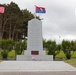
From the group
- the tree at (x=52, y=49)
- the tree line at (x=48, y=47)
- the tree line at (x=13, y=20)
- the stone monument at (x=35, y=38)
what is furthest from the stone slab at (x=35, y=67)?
the tree line at (x=13, y=20)

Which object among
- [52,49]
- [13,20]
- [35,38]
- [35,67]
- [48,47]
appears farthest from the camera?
[13,20]

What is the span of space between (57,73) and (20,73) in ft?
5.77

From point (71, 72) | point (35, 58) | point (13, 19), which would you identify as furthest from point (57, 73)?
point (13, 19)

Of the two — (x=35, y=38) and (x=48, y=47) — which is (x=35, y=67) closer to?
(x=35, y=38)

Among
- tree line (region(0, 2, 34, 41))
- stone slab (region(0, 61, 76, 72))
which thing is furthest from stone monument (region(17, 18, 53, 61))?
tree line (region(0, 2, 34, 41))

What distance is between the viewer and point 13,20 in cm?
6009

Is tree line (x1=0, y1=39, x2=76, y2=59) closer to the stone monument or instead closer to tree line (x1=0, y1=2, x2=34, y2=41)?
the stone monument

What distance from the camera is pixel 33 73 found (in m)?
11.9

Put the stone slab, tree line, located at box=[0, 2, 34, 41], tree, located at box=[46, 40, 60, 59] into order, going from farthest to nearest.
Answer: tree line, located at box=[0, 2, 34, 41]
tree, located at box=[46, 40, 60, 59]
the stone slab

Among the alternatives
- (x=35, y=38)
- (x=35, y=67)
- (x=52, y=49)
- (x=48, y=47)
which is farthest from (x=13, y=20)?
(x=35, y=67)

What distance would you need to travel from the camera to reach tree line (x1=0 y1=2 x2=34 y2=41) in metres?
59.3

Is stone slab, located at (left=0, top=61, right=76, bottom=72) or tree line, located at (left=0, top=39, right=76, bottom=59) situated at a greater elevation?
tree line, located at (left=0, top=39, right=76, bottom=59)

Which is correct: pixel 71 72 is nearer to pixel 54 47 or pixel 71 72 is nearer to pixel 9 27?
pixel 54 47

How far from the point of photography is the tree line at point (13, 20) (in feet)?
194
